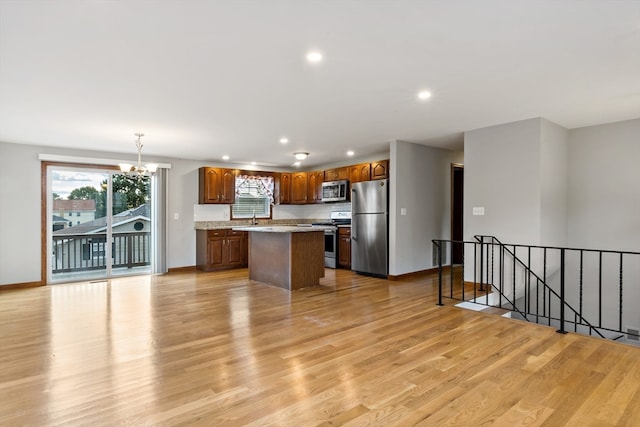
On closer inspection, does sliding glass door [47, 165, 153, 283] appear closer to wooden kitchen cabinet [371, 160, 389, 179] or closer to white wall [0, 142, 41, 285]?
white wall [0, 142, 41, 285]

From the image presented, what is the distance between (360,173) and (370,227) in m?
1.24

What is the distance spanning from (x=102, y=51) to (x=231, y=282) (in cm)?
428

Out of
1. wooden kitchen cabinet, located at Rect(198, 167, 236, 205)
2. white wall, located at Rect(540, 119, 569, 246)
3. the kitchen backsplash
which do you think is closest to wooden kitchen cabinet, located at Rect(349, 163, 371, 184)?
the kitchen backsplash

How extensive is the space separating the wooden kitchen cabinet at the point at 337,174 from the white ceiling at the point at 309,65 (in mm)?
2428

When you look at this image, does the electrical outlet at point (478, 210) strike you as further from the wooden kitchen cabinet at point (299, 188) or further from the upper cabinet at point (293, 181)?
the wooden kitchen cabinet at point (299, 188)

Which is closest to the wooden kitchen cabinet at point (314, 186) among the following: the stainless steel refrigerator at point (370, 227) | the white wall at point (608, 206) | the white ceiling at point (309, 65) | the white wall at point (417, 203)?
the stainless steel refrigerator at point (370, 227)

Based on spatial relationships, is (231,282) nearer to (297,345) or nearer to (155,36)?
(297,345)

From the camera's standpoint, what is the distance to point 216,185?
7.91m

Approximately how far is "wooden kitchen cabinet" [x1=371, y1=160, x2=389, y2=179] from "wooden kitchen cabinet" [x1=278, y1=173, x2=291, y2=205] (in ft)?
8.86

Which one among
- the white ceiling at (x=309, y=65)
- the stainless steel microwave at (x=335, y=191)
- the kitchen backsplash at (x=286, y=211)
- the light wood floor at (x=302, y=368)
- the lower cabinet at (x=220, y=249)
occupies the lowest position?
the light wood floor at (x=302, y=368)

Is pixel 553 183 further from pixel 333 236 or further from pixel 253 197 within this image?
pixel 253 197

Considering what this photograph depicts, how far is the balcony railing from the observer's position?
650 cm

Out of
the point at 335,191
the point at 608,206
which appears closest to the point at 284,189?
the point at 335,191

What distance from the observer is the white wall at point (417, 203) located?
20.6ft
